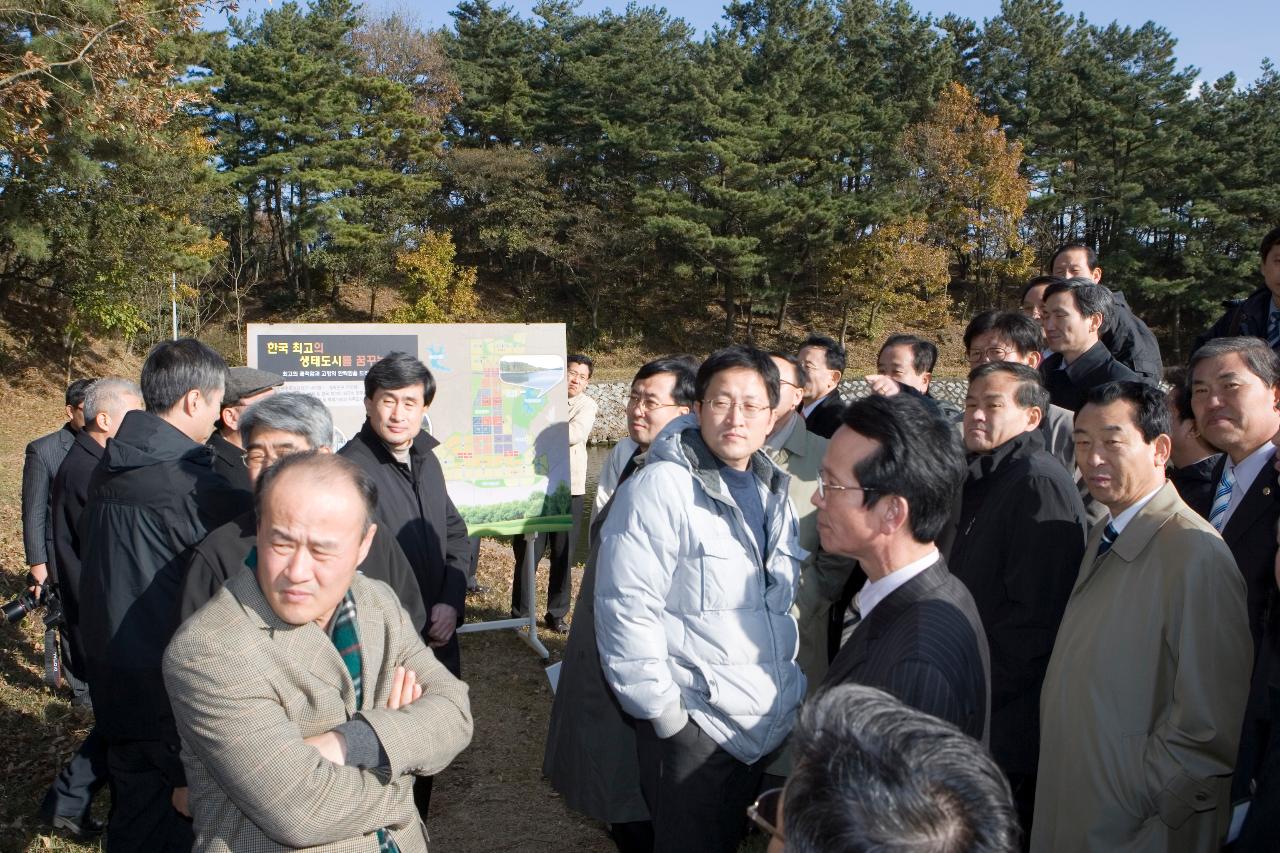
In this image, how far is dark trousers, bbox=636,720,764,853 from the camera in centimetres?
229

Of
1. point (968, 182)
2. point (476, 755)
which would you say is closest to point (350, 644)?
point (476, 755)

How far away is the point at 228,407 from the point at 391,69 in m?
35.1

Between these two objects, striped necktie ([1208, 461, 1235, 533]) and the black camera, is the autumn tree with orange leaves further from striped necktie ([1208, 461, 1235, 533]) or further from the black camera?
the black camera

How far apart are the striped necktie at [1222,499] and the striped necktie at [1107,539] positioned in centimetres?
56

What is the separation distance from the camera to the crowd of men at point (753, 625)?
5.05ft

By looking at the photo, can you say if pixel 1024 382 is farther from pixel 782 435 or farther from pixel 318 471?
pixel 318 471

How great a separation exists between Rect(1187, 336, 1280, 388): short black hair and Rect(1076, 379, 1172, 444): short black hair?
0.43m

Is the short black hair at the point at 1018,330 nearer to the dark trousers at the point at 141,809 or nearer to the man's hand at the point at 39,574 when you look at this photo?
the dark trousers at the point at 141,809

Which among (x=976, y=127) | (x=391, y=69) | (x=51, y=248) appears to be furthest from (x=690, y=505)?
(x=391, y=69)

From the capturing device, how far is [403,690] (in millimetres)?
1794

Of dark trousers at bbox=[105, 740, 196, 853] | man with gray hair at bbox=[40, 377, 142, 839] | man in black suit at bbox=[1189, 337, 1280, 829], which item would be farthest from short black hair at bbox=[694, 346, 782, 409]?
man with gray hair at bbox=[40, 377, 142, 839]

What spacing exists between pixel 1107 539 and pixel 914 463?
1.06 metres

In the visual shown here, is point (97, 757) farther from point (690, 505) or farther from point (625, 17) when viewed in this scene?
point (625, 17)

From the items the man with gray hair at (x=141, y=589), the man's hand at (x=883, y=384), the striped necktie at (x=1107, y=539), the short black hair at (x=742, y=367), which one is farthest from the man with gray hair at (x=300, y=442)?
the man's hand at (x=883, y=384)
